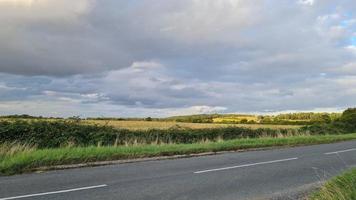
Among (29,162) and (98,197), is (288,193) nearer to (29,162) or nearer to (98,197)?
(98,197)

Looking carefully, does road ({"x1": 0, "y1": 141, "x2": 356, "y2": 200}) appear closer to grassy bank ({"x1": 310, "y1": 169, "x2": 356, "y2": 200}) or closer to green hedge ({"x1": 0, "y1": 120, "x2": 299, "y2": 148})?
grassy bank ({"x1": 310, "y1": 169, "x2": 356, "y2": 200})

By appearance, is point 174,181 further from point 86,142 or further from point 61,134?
point 86,142

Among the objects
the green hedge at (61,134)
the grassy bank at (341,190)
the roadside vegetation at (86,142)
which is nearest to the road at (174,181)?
the grassy bank at (341,190)

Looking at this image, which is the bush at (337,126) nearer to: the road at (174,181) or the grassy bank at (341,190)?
the road at (174,181)

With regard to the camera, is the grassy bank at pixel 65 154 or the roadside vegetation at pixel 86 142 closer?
the grassy bank at pixel 65 154

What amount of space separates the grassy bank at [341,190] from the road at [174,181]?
3.97 ft

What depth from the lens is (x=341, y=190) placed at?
23.3ft

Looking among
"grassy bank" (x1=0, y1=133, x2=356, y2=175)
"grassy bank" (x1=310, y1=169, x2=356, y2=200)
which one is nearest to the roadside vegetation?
"grassy bank" (x1=0, y1=133, x2=356, y2=175)

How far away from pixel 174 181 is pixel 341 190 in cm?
469

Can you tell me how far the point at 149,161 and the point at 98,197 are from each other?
7.08 metres

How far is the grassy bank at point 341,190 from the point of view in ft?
21.6

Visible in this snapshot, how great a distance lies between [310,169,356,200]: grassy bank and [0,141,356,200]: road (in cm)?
121

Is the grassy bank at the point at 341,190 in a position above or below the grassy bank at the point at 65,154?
below

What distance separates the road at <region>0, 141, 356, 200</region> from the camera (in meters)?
8.97
